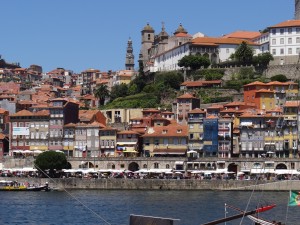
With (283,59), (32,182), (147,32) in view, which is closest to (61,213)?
(32,182)

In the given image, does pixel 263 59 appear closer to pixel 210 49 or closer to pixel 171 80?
pixel 210 49

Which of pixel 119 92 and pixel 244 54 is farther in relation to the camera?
pixel 119 92

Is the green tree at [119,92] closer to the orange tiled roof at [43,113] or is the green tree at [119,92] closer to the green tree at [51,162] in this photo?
the orange tiled roof at [43,113]

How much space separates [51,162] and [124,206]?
83.8 ft

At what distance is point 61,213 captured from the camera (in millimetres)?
55625

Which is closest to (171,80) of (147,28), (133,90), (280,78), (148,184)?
(133,90)

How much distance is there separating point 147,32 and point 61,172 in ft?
257

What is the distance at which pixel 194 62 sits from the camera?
118188 mm

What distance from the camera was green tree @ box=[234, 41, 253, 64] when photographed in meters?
116

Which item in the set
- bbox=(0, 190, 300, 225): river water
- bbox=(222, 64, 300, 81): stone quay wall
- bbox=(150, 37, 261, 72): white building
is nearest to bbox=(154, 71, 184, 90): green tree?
bbox=(150, 37, 261, 72): white building

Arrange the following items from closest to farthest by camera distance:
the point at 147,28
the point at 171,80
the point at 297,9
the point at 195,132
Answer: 1. the point at 195,132
2. the point at 171,80
3. the point at 297,9
4. the point at 147,28

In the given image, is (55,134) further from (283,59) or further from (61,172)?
(283,59)

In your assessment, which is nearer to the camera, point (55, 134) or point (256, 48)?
point (55, 134)

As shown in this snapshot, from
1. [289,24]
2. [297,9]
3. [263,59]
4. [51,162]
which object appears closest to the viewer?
[51,162]
